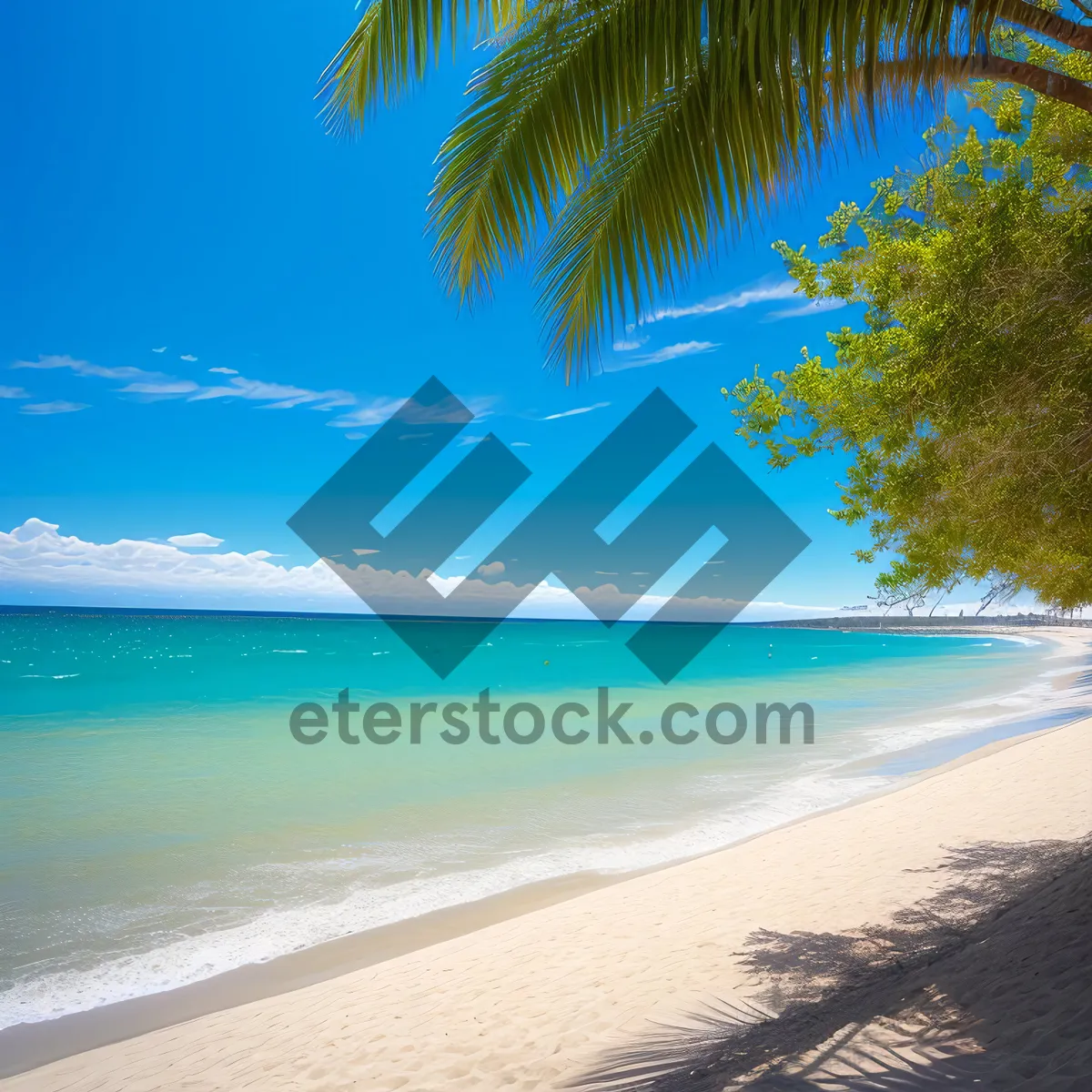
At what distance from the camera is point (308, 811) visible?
11.8 meters

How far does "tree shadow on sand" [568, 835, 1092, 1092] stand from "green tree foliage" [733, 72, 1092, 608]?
2.26 metres

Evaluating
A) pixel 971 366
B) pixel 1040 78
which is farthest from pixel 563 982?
pixel 1040 78

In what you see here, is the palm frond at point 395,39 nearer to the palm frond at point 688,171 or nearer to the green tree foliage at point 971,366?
the palm frond at point 688,171

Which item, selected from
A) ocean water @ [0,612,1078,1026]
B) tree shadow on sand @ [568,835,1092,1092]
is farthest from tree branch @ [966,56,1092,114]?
ocean water @ [0,612,1078,1026]

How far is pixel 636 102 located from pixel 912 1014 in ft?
13.1

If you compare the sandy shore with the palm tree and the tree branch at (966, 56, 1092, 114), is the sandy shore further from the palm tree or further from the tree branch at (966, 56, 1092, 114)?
the tree branch at (966, 56, 1092, 114)

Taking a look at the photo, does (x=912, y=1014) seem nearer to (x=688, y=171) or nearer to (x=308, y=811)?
(x=688, y=171)

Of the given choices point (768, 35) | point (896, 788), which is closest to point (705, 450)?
point (896, 788)

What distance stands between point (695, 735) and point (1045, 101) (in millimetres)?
16380

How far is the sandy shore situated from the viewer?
4156 mm

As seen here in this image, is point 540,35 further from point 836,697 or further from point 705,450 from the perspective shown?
point 836,697

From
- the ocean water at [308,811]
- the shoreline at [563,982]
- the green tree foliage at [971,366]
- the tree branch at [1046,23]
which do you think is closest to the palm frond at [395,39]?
the tree branch at [1046,23]

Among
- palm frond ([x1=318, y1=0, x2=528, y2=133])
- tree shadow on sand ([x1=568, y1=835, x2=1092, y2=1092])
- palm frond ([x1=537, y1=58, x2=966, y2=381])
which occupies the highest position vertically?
palm frond ([x1=318, y1=0, x2=528, y2=133])

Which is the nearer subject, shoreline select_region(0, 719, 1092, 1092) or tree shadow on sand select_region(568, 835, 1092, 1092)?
tree shadow on sand select_region(568, 835, 1092, 1092)
